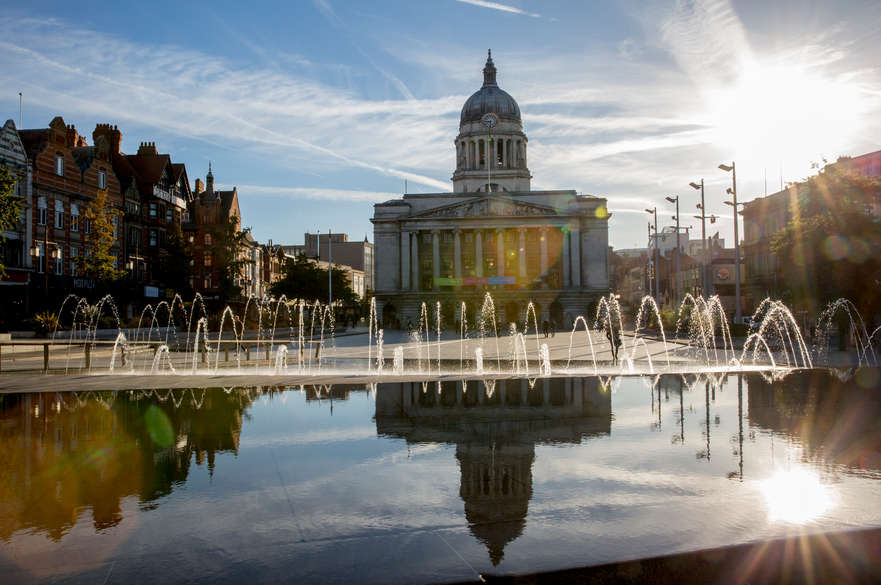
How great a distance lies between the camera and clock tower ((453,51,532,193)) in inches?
4668

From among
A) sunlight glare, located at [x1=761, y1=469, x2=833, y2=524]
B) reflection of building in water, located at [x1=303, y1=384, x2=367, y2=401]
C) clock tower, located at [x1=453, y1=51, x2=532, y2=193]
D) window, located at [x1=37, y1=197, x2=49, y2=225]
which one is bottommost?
sunlight glare, located at [x1=761, y1=469, x2=833, y2=524]

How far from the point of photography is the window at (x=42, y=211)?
49.6 meters

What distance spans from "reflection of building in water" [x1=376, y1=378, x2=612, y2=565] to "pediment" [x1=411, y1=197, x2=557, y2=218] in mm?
81004

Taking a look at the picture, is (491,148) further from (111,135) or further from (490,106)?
(111,135)

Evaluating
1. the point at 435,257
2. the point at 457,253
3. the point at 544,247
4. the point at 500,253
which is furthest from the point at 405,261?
the point at 544,247

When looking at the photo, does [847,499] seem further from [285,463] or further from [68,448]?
[68,448]

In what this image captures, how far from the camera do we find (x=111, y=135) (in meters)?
64.4

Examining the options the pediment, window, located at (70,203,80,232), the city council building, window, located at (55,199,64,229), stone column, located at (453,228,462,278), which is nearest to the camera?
window, located at (55,199,64,229)

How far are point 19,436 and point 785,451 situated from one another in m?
11.0

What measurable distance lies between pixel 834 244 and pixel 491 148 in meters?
87.7

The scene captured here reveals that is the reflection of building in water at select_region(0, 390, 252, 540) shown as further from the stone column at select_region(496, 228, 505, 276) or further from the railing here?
the stone column at select_region(496, 228, 505, 276)

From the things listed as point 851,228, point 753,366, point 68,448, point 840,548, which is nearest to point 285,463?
point 68,448

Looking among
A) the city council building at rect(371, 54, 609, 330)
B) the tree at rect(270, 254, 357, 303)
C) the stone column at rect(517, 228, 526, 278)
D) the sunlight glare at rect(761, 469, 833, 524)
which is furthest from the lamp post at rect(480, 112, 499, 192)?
the sunlight glare at rect(761, 469, 833, 524)

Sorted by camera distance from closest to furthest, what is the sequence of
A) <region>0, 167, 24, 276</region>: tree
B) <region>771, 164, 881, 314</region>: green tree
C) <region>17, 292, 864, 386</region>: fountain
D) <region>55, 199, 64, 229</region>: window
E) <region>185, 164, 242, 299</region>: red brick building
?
<region>17, 292, 864, 386</region>: fountain < <region>0, 167, 24, 276</region>: tree < <region>771, 164, 881, 314</region>: green tree < <region>55, 199, 64, 229</region>: window < <region>185, 164, 242, 299</region>: red brick building
